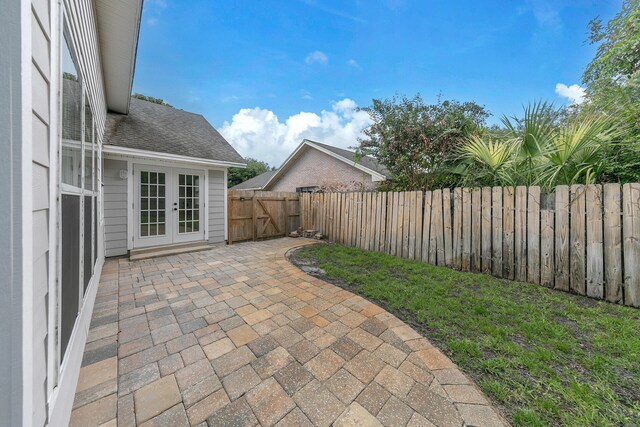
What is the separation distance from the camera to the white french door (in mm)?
5297

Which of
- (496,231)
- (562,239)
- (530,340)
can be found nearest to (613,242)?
(562,239)

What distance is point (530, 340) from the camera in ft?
6.91

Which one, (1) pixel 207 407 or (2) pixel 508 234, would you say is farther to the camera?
(2) pixel 508 234

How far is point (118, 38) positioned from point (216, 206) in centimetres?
390

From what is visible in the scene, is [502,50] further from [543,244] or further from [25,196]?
[25,196]

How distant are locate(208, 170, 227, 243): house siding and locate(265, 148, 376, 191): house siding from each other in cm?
457

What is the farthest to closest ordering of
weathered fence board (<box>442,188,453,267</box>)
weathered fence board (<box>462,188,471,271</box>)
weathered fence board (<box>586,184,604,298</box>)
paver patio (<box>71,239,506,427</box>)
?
weathered fence board (<box>442,188,453,267</box>) < weathered fence board (<box>462,188,471,271</box>) < weathered fence board (<box>586,184,604,298</box>) < paver patio (<box>71,239,506,427</box>)

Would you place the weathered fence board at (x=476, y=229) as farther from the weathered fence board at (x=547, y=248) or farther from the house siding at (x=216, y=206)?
the house siding at (x=216, y=206)

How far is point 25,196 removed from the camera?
0.75 meters

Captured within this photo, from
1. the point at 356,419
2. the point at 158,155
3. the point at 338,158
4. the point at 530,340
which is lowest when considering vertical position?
the point at 356,419

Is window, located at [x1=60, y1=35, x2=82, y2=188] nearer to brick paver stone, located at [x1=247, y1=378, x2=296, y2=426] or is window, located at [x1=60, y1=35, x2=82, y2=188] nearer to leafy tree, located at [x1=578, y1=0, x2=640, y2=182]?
brick paver stone, located at [x1=247, y1=378, x2=296, y2=426]

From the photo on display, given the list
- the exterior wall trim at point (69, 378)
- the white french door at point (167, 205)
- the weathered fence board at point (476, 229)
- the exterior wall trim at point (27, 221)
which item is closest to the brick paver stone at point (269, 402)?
the exterior wall trim at point (69, 378)

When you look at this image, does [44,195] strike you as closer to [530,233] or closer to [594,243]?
[530,233]
